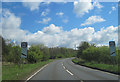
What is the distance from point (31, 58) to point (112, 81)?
35848mm

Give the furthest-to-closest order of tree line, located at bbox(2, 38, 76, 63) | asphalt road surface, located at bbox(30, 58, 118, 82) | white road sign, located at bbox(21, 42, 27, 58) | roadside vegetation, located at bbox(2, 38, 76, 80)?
tree line, located at bbox(2, 38, 76, 63)
white road sign, located at bbox(21, 42, 27, 58)
roadside vegetation, located at bbox(2, 38, 76, 80)
asphalt road surface, located at bbox(30, 58, 118, 82)

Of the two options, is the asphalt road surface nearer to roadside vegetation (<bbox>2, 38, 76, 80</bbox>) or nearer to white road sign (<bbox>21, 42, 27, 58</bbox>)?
roadside vegetation (<bbox>2, 38, 76, 80</bbox>)

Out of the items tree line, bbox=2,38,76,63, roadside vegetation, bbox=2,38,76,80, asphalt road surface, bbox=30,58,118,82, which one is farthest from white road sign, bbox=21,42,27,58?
tree line, bbox=2,38,76,63

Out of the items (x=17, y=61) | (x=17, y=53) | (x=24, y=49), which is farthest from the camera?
(x=17, y=61)

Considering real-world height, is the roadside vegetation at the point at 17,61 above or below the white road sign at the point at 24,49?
below

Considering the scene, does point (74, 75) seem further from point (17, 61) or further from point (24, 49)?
point (17, 61)

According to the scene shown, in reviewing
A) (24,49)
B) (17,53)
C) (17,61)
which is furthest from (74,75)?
(17,61)

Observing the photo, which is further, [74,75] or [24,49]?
[24,49]

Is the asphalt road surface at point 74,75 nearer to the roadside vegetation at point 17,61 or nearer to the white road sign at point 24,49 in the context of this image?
the roadside vegetation at point 17,61

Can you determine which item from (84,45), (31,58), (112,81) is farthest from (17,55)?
(84,45)

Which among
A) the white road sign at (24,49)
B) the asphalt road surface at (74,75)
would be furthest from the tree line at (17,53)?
the asphalt road surface at (74,75)

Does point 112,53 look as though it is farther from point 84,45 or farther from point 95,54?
point 84,45

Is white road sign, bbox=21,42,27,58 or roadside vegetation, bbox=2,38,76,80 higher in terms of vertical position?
white road sign, bbox=21,42,27,58

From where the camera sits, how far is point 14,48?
80.2 ft
